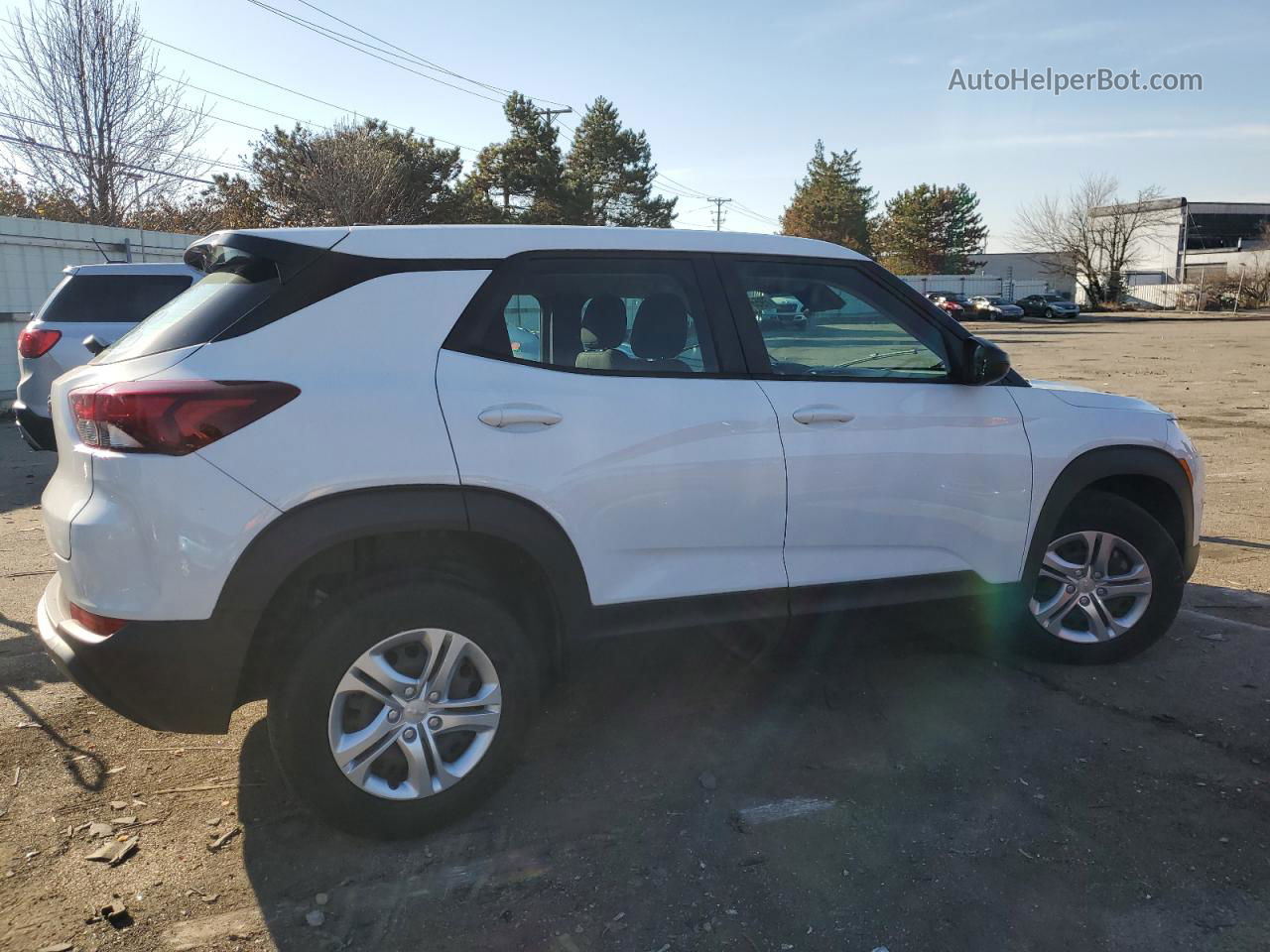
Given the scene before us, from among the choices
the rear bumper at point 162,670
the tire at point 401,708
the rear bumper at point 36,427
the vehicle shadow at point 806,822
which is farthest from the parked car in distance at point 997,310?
the rear bumper at point 162,670

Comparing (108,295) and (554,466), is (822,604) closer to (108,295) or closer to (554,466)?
(554,466)

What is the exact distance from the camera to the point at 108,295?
9.43 metres

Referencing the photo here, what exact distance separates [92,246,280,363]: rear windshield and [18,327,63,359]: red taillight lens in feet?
23.3

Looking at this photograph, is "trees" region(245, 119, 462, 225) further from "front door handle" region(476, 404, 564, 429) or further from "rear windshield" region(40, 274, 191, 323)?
"front door handle" region(476, 404, 564, 429)

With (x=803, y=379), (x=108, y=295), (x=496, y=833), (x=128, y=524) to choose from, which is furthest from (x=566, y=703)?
(x=108, y=295)

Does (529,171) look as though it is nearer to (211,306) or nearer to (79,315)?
(79,315)

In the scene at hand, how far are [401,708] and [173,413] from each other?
107cm

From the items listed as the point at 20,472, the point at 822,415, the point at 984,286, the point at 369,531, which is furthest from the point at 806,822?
the point at 984,286

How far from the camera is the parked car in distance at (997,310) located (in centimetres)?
5281

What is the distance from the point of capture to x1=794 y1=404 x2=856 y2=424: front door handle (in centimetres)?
334

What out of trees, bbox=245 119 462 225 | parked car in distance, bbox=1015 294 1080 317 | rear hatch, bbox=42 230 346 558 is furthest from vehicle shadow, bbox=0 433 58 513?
parked car in distance, bbox=1015 294 1080 317

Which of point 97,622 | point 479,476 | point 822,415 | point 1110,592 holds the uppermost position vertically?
point 822,415

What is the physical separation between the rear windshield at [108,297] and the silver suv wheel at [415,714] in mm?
7817

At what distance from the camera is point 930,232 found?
82062 mm
